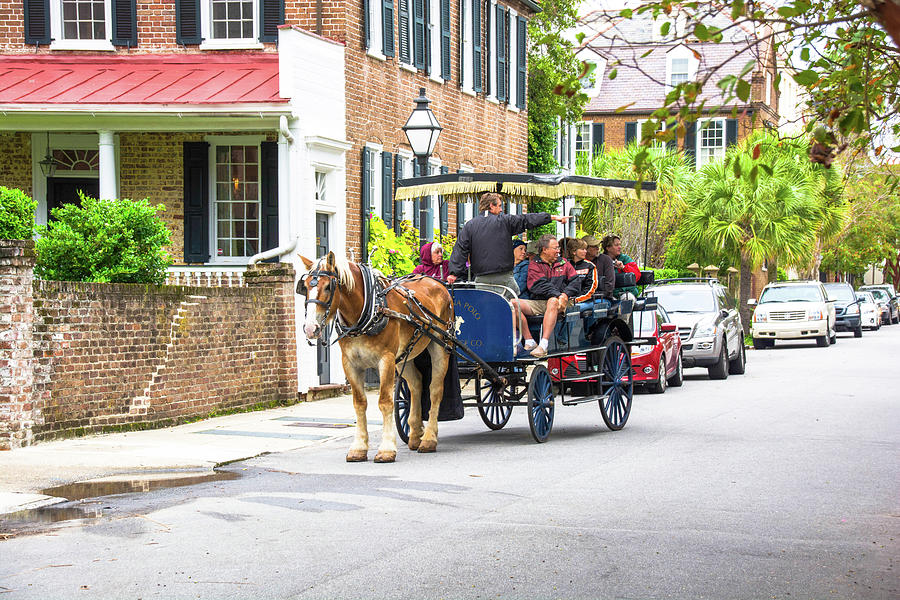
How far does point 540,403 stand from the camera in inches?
514

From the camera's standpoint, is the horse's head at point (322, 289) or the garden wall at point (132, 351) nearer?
the horse's head at point (322, 289)

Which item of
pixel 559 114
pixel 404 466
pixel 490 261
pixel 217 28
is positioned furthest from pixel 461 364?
pixel 559 114

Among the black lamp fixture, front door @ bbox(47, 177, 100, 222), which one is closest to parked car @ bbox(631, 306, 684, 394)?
front door @ bbox(47, 177, 100, 222)

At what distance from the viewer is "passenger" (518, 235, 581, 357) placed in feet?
43.0

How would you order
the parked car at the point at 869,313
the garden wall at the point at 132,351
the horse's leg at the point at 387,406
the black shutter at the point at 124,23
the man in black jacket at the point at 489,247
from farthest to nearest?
the parked car at the point at 869,313
the black shutter at the point at 124,23
the man in black jacket at the point at 489,247
the garden wall at the point at 132,351
the horse's leg at the point at 387,406

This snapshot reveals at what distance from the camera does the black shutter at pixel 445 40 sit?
2661cm

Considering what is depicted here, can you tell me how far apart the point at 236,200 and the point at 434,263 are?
661cm

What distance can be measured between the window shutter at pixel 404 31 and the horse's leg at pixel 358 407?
13717mm

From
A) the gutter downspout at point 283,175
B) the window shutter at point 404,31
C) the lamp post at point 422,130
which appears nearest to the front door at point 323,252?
the gutter downspout at point 283,175

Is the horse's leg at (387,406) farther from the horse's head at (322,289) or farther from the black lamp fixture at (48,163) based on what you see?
the black lamp fixture at (48,163)

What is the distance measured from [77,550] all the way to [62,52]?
16.6 meters

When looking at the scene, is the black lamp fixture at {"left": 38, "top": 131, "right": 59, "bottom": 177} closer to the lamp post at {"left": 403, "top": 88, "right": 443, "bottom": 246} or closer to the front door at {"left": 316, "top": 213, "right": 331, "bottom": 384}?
the front door at {"left": 316, "top": 213, "right": 331, "bottom": 384}

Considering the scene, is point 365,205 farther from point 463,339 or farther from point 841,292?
point 841,292

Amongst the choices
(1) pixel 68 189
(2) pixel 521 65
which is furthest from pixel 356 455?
(2) pixel 521 65
